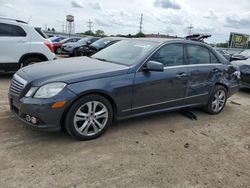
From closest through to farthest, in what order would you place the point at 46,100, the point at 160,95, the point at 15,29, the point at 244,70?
the point at 46,100 → the point at 160,95 → the point at 15,29 → the point at 244,70

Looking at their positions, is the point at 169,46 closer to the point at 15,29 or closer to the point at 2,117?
the point at 2,117

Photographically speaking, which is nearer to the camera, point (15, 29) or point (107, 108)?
point (107, 108)

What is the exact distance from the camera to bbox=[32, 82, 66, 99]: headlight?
341cm

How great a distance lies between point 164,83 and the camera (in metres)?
4.36

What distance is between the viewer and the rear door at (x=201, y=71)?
15.9ft

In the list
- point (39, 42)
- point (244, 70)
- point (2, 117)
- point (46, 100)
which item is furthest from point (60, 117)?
point (244, 70)

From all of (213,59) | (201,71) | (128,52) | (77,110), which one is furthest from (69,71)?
(213,59)

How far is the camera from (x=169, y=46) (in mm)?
4582

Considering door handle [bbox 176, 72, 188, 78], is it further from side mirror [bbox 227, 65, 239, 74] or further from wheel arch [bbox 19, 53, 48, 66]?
wheel arch [bbox 19, 53, 48, 66]

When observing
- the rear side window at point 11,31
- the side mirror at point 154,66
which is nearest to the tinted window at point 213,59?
the side mirror at point 154,66

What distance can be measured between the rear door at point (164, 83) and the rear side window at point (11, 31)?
488cm

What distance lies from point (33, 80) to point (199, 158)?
8.20 feet

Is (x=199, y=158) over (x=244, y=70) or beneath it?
beneath

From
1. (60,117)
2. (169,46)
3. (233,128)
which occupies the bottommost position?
(233,128)
